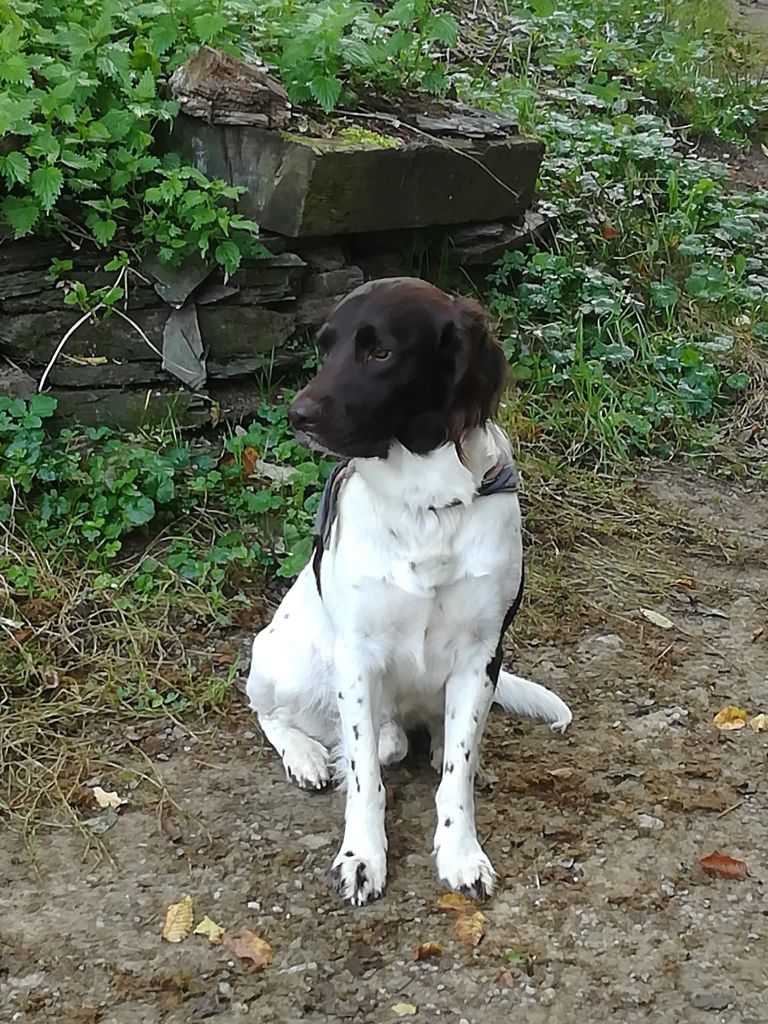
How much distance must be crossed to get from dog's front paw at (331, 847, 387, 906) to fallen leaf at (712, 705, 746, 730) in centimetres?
116

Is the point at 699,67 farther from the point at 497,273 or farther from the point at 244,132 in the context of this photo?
the point at 244,132

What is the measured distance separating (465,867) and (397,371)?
1.11 m

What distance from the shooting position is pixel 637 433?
490 cm

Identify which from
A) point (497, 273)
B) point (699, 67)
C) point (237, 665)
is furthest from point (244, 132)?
point (699, 67)

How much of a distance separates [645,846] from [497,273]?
2764mm

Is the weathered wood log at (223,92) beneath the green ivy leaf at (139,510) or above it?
above

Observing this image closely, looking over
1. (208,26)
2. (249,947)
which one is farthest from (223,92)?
(249,947)

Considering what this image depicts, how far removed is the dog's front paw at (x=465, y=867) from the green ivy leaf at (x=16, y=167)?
2289 mm

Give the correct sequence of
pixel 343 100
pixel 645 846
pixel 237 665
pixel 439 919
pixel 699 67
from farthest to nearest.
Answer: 1. pixel 699 67
2. pixel 343 100
3. pixel 237 665
4. pixel 645 846
5. pixel 439 919

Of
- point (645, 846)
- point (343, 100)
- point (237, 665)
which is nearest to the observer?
point (645, 846)

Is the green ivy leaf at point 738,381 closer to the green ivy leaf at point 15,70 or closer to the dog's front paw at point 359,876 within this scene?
the green ivy leaf at point 15,70

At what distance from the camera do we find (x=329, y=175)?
13.5 ft

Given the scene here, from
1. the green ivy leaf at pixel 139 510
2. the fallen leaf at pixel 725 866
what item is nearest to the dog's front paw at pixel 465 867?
the fallen leaf at pixel 725 866

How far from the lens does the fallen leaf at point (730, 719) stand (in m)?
3.38
